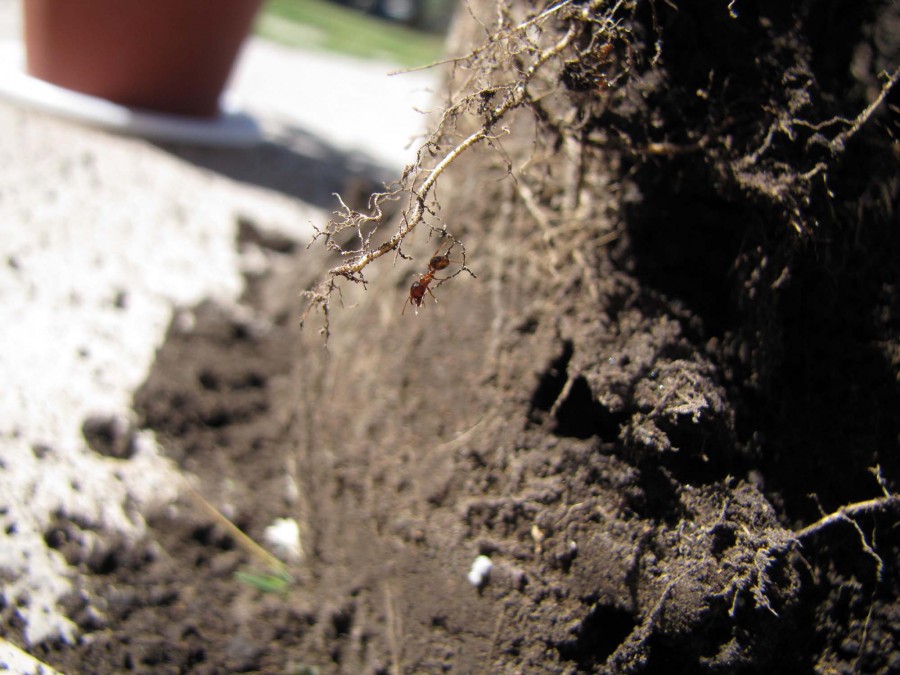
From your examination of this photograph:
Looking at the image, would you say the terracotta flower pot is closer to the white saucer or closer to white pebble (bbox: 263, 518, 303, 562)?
the white saucer

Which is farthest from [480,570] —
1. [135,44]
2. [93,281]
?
[135,44]

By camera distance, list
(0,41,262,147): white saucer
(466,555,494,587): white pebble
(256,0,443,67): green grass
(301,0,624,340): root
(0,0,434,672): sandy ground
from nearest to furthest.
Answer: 1. (301,0,624,340): root
2. (466,555,494,587): white pebble
3. (0,0,434,672): sandy ground
4. (0,41,262,147): white saucer
5. (256,0,443,67): green grass

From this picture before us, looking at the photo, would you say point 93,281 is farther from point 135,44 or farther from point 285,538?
point 135,44

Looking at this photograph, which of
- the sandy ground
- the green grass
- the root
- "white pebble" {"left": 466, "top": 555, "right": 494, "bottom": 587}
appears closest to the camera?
the root

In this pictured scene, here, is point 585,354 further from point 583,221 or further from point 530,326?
point 583,221

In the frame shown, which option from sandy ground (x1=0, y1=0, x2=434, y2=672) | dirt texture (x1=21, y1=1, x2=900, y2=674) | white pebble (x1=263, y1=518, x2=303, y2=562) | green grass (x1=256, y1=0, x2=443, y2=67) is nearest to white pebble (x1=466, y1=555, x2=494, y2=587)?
dirt texture (x1=21, y1=1, x2=900, y2=674)

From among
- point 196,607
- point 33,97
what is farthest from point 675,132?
point 33,97
